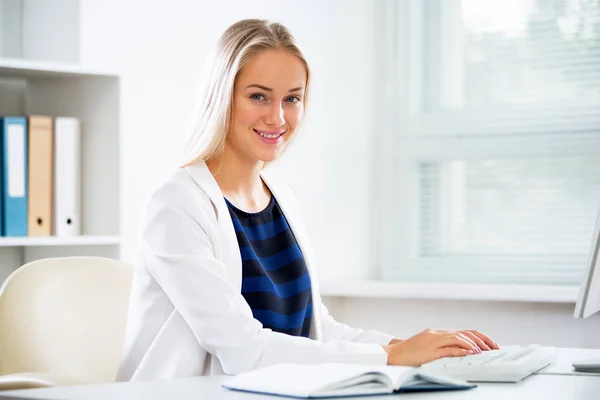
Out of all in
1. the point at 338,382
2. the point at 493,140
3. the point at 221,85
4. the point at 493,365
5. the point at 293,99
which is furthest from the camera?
the point at 493,140

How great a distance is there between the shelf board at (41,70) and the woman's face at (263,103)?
2.25 feet

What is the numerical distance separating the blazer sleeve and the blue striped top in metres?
0.12

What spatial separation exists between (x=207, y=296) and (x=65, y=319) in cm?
43

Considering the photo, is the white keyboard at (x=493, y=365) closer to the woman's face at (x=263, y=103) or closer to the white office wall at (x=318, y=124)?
the woman's face at (x=263, y=103)

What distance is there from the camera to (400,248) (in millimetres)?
3258

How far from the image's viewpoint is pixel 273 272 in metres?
1.99

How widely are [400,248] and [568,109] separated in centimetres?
76

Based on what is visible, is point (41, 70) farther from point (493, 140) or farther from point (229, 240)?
point (493, 140)

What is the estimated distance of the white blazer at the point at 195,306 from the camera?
1.63 meters

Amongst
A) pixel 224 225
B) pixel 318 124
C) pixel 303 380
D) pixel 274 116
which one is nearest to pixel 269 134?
pixel 274 116

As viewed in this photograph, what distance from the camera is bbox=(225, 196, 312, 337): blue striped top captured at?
189 cm

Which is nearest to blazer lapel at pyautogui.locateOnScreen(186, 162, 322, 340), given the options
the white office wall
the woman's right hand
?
the woman's right hand

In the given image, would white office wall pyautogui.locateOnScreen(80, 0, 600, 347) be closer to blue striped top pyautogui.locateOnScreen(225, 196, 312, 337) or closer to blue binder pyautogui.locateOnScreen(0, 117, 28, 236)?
blue binder pyautogui.locateOnScreen(0, 117, 28, 236)

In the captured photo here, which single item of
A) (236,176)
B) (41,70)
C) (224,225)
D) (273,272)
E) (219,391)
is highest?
(41,70)
